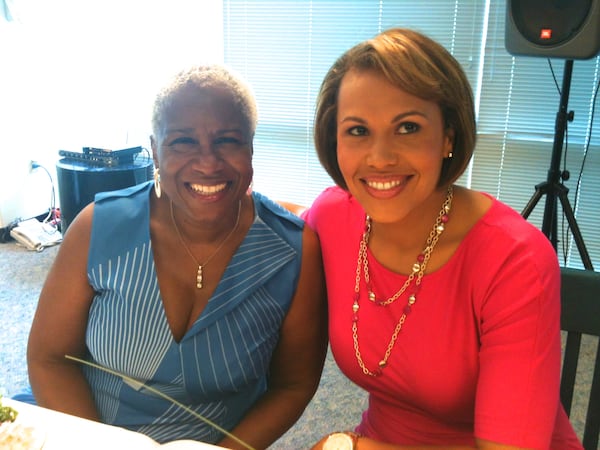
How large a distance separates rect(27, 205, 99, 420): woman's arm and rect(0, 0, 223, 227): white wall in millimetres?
2259

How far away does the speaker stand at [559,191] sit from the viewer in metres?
2.46

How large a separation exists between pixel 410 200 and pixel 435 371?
1.06ft

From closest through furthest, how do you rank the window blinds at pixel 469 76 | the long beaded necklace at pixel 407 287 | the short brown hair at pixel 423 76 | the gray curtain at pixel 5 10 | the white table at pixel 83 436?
the white table at pixel 83 436 < the short brown hair at pixel 423 76 < the long beaded necklace at pixel 407 287 < the window blinds at pixel 469 76 < the gray curtain at pixel 5 10

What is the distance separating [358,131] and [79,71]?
3.22 m

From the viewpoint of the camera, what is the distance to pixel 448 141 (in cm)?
112

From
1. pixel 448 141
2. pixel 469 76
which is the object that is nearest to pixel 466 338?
pixel 448 141

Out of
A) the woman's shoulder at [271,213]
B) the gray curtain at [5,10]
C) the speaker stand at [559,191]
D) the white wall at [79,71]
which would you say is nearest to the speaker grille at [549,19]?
the speaker stand at [559,191]

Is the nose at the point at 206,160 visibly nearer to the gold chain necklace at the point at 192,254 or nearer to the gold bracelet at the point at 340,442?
the gold chain necklace at the point at 192,254

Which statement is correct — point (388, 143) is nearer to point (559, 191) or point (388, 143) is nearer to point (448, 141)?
point (448, 141)

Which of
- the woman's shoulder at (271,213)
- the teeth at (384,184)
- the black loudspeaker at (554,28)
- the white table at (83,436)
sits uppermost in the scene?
the black loudspeaker at (554,28)

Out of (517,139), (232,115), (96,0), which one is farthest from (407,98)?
(96,0)

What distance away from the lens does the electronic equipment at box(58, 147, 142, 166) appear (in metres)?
3.29

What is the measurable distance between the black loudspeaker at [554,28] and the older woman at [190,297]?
154cm

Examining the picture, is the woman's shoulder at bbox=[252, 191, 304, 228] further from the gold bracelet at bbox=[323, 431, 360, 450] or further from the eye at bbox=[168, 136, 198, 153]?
the gold bracelet at bbox=[323, 431, 360, 450]
